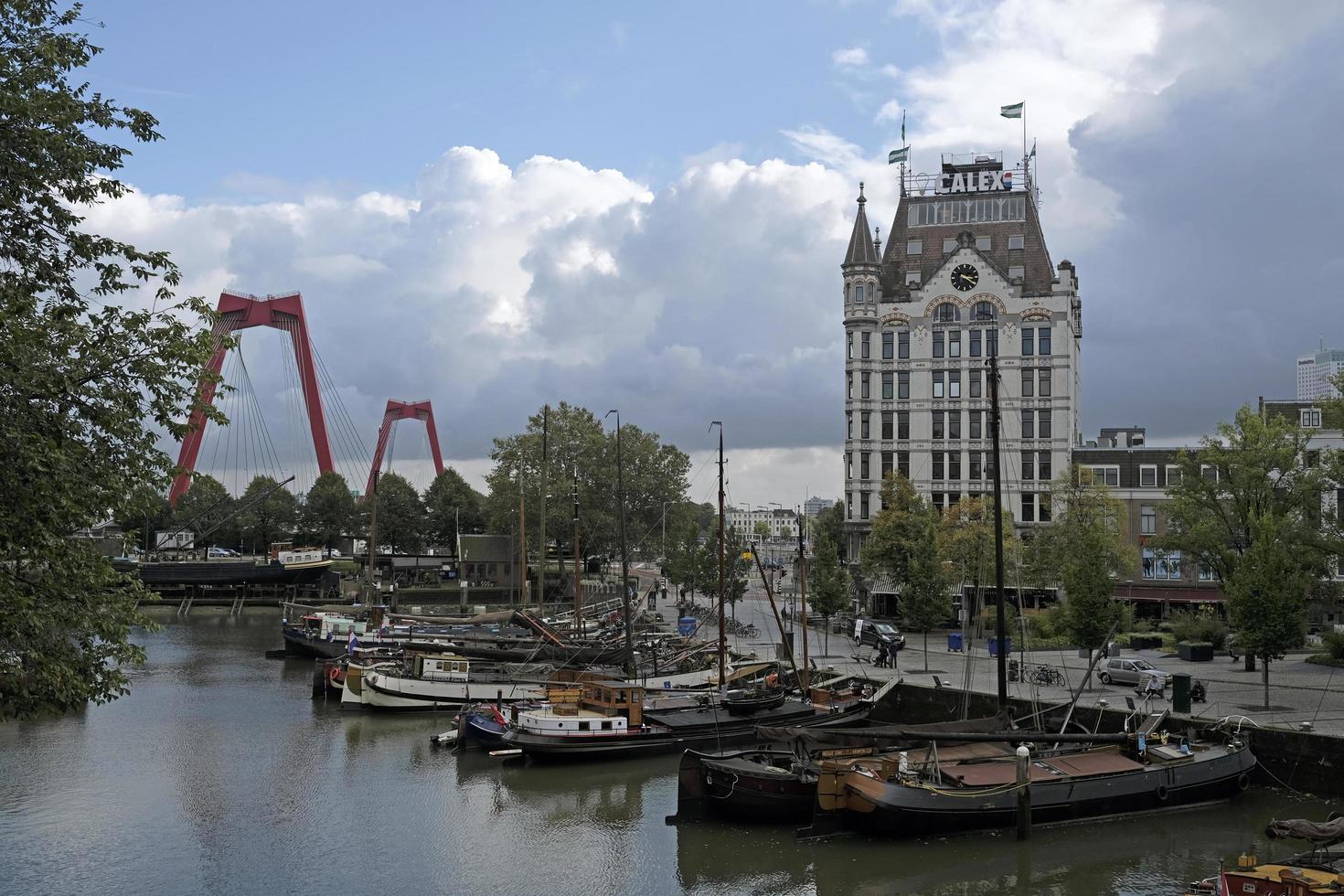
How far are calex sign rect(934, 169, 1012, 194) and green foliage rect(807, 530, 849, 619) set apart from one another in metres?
32.8

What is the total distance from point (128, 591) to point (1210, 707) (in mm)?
30348

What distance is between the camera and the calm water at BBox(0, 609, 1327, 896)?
23.3 m

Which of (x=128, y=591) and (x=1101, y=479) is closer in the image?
(x=128, y=591)

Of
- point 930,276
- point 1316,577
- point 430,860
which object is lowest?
point 430,860

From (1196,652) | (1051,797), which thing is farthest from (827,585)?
(1051,797)


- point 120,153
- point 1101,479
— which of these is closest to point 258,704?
point 120,153

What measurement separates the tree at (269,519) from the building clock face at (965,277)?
87.0 metres

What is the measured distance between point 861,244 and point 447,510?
73481 millimetres

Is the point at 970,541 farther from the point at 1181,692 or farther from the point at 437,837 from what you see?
the point at 437,837

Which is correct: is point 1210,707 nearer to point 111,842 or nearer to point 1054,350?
point 111,842

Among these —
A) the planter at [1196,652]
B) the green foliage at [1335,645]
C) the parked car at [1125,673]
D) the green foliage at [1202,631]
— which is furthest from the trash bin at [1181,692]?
the green foliage at [1202,631]

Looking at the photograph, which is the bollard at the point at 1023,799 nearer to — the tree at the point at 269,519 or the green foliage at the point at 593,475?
the green foliage at the point at 593,475

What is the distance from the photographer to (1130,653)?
49781mm

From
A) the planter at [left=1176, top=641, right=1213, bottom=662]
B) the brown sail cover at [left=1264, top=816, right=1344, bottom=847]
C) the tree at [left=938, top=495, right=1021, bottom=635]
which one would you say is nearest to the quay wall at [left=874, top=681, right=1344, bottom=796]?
the brown sail cover at [left=1264, top=816, right=1344, bottom=847]
